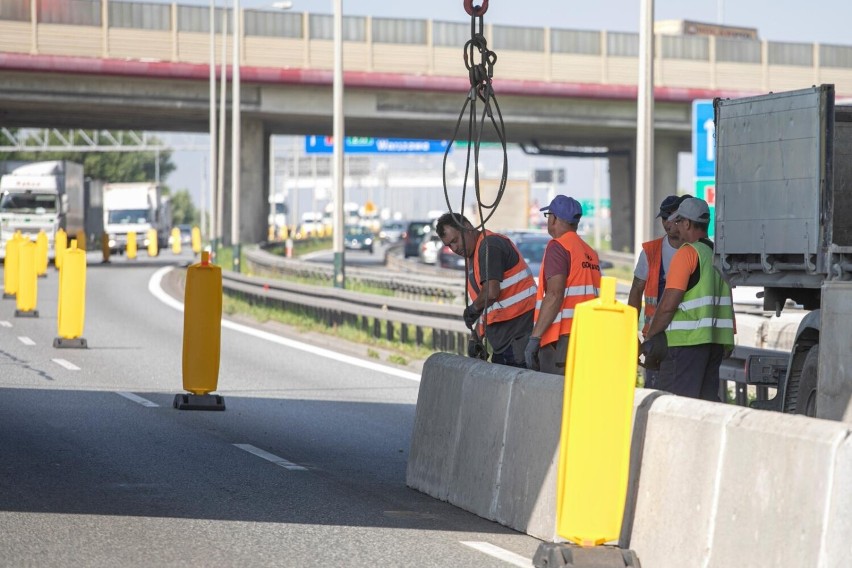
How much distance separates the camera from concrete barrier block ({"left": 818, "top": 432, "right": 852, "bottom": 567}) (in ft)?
19.2

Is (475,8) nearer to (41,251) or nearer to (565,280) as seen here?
(565,280)

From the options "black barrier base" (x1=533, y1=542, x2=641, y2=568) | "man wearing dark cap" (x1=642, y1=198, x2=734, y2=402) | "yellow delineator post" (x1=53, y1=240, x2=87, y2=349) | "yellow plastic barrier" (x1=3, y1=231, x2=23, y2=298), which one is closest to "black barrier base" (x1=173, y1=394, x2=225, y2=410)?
"man wearing dark cap" (x1=642, y1=198, x2=734, y2=402)

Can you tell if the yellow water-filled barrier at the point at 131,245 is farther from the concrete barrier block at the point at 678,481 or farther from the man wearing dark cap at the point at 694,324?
the concrete barrier block at the point at 678,481

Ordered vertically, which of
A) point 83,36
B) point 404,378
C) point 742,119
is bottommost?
point 404,378

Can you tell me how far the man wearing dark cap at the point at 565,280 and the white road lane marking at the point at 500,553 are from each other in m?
2.45

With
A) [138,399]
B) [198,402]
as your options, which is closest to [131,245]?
[138,399]

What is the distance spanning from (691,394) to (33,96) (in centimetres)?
4142

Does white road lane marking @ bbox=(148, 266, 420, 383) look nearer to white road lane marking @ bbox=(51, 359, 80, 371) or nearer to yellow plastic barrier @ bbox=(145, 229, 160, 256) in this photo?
white road lane marking @ bbox=(51, 359, 80, 371)

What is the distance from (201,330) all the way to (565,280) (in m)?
5.13

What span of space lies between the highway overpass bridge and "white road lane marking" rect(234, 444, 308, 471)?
3805 cm

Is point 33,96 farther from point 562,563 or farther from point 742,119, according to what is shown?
point 562,563

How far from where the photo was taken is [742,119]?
11.0 m

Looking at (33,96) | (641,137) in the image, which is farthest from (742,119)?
(33,96)

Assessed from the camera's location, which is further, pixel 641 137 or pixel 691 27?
pixel 691 27
